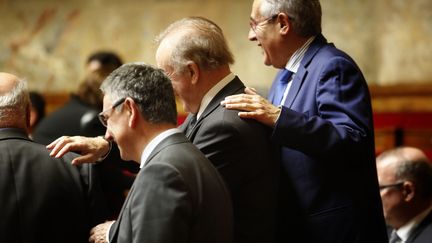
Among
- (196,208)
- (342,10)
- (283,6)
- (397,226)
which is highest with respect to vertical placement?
(283,6)

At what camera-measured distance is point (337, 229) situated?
3.50 meters

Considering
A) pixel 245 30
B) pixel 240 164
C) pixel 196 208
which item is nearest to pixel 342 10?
pixel 245 30

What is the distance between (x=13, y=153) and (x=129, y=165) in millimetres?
732

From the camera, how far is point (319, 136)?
10.8 feet

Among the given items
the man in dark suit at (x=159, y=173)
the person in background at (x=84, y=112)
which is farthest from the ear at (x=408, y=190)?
the man in dark suit at (x=159, y=173)

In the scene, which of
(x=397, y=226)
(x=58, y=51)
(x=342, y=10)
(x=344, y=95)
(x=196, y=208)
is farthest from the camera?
(x=58, y=51)

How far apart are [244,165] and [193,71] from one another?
18.1 inches

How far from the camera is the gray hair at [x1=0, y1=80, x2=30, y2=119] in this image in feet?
11.3

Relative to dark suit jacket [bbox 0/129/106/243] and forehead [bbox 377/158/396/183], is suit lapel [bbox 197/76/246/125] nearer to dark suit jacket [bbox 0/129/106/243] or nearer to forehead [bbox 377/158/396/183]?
dark suit jacket [bbox 0/129/106/243]

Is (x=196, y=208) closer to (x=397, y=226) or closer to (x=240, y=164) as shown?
(x=240, y=164)

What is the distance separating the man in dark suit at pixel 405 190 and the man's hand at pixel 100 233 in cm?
214

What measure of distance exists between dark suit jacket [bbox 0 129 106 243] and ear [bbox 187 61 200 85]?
2.15 feet

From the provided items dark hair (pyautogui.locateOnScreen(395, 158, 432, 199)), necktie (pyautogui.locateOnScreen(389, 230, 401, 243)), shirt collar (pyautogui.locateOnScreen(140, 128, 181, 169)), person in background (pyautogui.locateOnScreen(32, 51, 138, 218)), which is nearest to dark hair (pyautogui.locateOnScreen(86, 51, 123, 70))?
person in background (pyautogui.locateOnScreen(32, 51, 138, 218))

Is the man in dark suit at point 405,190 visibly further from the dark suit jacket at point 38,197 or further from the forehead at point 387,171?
the dark suit jacket at point 38,197
